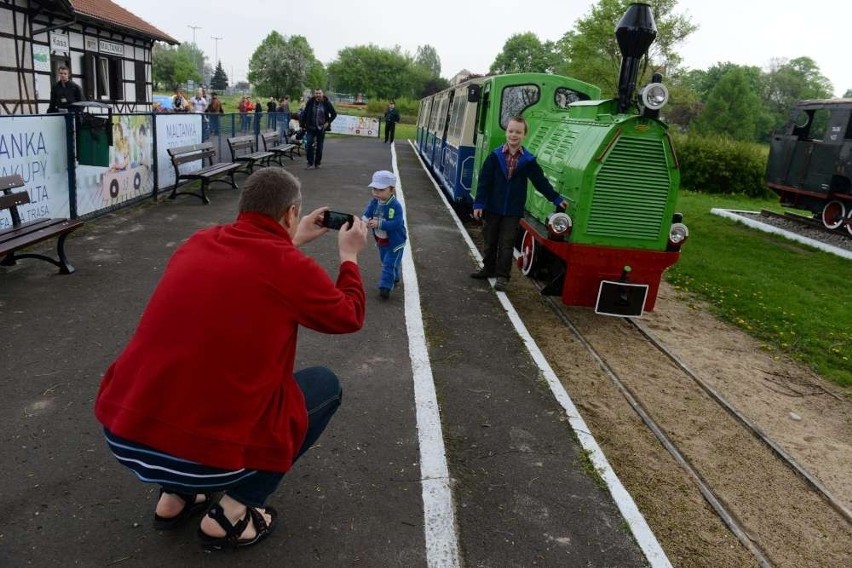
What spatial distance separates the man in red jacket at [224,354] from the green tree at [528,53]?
379 feet

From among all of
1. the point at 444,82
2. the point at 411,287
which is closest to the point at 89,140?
the point at 411,287

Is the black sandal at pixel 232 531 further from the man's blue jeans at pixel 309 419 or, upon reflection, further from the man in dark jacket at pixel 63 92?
the man in dark jacket at pixel 63 92

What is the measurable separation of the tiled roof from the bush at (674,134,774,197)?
19285 millimetres

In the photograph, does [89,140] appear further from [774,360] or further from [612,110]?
[774,360]

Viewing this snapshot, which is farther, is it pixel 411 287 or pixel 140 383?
pixel 411 287

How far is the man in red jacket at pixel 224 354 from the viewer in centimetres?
222

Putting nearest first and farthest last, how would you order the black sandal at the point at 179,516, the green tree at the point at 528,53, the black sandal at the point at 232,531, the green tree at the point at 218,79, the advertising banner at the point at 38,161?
the black sandal at the point at 232,531, the black sandal at the point at 179,516, the advertising banner at the point at 38,161, the green tree at the point at 528,53, the green tree at the point at 218,79

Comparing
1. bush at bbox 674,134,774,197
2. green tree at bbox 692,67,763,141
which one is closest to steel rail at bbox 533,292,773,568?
bush at bbox 674,134,774,197

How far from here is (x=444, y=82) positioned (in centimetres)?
11375

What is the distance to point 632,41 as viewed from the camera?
6.62 m

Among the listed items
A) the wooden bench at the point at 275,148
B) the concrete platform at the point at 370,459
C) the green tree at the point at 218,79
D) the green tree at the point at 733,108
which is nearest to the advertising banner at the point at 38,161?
the concrete platform at the point at 370,459

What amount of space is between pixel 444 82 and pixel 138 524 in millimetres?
117336

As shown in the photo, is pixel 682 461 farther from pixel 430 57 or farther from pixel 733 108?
pixel 430 57

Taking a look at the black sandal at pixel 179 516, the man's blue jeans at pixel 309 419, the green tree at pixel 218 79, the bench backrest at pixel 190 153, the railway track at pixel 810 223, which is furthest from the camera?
the green tree at pixel 218 79
